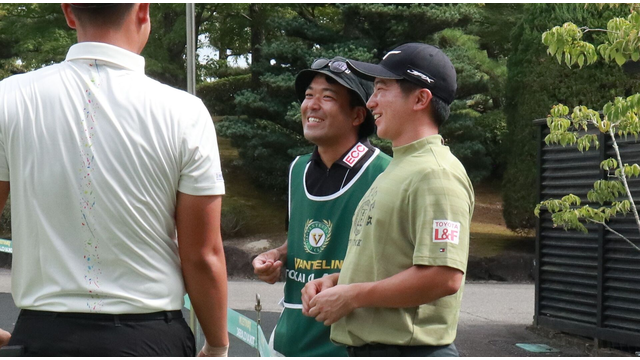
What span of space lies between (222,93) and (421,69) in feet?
65.7

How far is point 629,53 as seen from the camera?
15.2 ft

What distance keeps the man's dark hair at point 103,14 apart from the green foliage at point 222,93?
19.5m

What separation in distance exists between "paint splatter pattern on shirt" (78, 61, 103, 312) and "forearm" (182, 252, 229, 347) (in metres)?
0.27

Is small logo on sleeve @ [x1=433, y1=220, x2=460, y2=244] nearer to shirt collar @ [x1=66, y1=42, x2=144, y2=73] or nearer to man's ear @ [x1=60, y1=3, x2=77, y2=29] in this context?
shirt collar @ [x1=66, y1=42, x2=144, y2=73]

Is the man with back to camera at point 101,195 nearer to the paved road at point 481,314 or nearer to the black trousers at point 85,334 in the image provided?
the black trousers at point 85,334

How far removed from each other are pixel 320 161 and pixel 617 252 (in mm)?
6161

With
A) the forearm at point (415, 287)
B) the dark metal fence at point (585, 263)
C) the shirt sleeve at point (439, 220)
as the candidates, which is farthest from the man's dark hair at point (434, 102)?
the dark metal fence at point (585, 263)

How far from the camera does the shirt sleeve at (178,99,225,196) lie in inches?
87.4

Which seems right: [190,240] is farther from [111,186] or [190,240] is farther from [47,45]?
[47,45]

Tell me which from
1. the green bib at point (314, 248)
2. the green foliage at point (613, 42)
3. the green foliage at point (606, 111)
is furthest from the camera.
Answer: the green foliage at point (606, 111)

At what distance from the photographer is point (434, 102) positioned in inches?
106

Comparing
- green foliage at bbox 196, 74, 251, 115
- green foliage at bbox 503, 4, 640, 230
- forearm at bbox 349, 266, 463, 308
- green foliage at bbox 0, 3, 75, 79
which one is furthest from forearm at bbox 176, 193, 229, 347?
green foliage at bbox 196, 74, 251, 115

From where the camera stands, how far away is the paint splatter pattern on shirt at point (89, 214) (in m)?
2.14

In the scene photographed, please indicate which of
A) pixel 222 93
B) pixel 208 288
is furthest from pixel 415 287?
pixel 222 93
